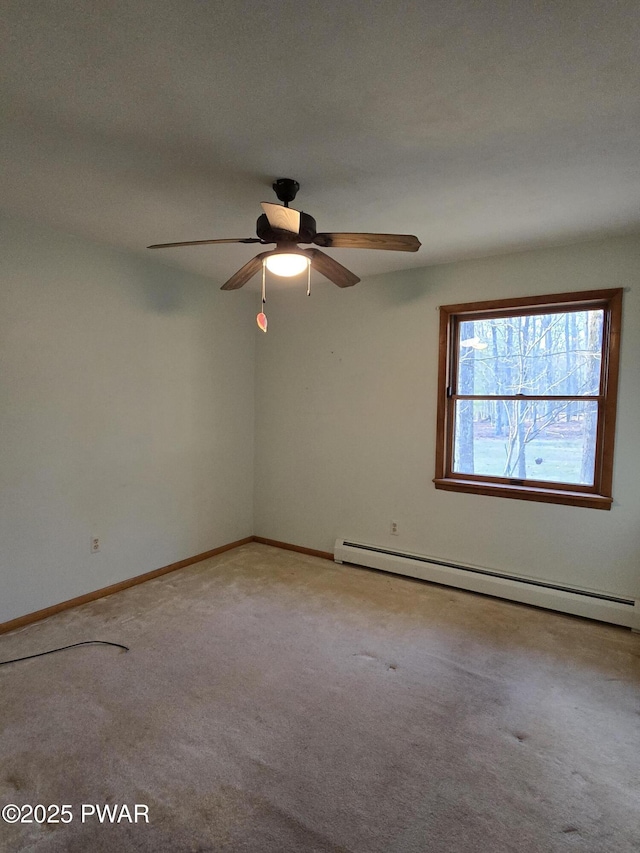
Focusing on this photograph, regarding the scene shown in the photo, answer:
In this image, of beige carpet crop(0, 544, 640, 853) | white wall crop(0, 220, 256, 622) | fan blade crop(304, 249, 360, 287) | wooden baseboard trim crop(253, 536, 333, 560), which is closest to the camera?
beige carpet crop(0, 544, 640, 853)

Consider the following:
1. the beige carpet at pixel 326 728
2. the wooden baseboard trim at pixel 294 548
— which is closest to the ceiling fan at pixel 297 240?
the beige carpet at pixel 326 728

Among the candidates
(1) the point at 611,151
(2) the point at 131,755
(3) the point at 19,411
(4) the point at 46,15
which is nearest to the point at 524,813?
(2) the point at 131,755

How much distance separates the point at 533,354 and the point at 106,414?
10.2 feet

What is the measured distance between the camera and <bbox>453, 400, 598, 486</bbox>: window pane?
3.12m

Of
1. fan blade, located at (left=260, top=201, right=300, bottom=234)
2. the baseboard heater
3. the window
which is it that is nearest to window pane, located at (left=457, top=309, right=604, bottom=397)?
the window

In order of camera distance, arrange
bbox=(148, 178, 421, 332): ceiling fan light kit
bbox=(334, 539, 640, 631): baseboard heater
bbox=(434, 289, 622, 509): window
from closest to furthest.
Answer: bbox=(148, 178, 421, 332): ceiling fan light kit
bbox=(334, 539, 640, 631): baseboard heater
bbox=(434, 289, 622, 509): window

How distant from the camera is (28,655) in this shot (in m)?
2.47

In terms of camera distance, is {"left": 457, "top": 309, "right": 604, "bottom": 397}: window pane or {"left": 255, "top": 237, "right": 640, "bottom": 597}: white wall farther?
{"left": 457, "top": 309, "right": 604, "bottom": 397}: window pane

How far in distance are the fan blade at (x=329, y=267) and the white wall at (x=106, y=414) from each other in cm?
172

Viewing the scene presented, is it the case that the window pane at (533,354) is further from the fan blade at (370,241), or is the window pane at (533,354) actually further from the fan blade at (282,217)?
the fan blade at (282,217)

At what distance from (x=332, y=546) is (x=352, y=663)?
1.65 m

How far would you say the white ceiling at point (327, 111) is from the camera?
4.20ft

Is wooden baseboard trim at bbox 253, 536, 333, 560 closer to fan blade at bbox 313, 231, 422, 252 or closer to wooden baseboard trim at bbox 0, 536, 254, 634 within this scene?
wooden baseboard trim at bbox 0, 536, 254, 634

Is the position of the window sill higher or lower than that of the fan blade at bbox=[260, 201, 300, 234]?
lower
